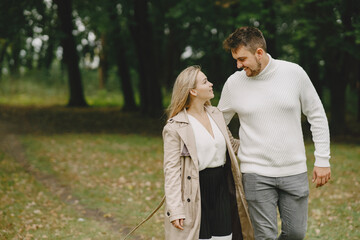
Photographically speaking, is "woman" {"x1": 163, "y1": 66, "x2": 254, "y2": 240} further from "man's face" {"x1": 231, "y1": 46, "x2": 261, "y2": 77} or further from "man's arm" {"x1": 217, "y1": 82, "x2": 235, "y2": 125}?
"man's face" {"x1": 231, "y1": 46, "x2": 261, "y2": 77}

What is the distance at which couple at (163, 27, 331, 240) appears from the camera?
12.4 feet

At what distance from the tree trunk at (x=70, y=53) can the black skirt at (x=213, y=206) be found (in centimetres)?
Result: 1698

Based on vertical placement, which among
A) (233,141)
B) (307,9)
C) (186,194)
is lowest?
(186,194)

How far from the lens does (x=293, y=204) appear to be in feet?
12.6

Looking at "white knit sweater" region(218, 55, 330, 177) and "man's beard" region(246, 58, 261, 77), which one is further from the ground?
"man's beard" region(246, 58, 261, 77)

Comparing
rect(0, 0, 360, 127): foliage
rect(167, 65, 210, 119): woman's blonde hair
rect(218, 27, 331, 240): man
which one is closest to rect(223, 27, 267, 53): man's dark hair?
rect(218, 27, 331, 240): man

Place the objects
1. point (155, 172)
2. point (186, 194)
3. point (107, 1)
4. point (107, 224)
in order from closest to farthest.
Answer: point (186, 194) < point (107, 224) < point (155, 172) < point (107, 1)

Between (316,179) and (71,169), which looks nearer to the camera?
(316,179)

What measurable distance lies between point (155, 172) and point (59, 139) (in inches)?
196

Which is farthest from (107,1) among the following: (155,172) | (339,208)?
(339,208)

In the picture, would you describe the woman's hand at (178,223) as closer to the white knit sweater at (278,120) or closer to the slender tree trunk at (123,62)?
the white knit sweater at (278,120)

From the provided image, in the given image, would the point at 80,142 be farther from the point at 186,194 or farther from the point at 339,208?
the point at 186,194

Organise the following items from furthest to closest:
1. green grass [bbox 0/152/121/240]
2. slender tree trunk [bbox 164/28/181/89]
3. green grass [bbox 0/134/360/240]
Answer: slender tree trunk [bbox 164/28/181/89], green grass [bbox 0/134/360/240], green grass [bbox 0/152/121/240]

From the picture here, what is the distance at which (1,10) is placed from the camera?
13977 millimetres
